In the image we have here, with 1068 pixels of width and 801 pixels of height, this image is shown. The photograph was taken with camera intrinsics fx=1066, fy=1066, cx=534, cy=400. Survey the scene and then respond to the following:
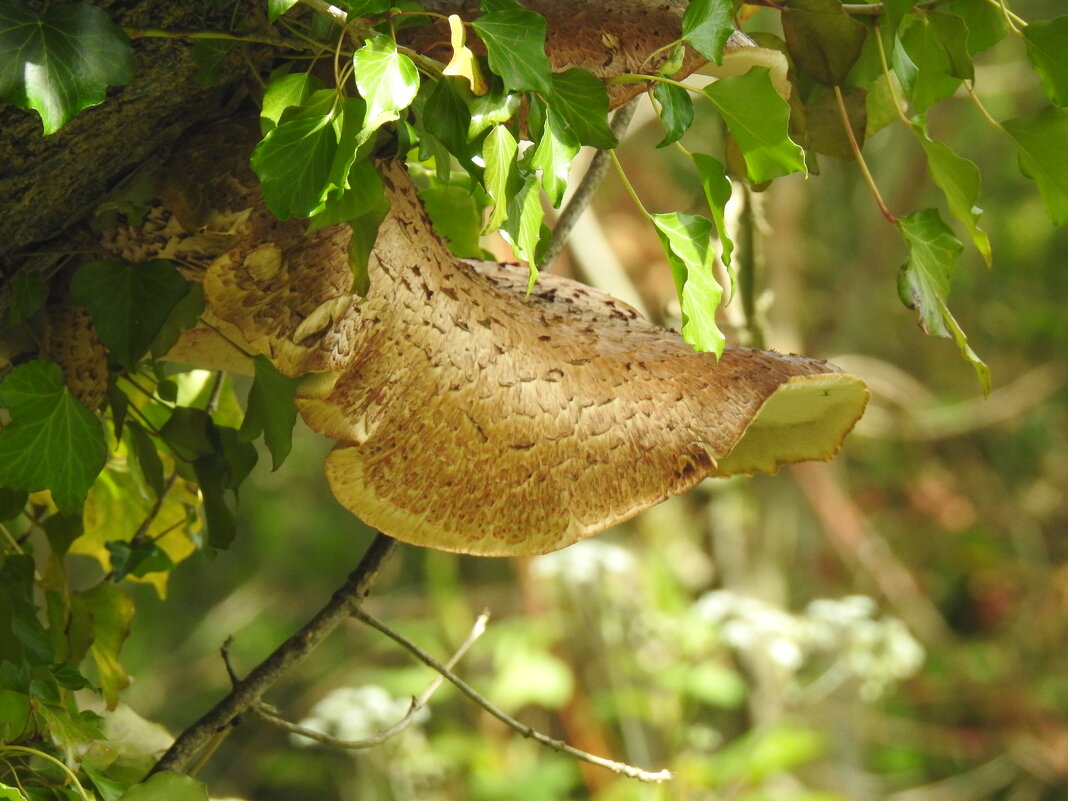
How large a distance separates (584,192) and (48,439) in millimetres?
484

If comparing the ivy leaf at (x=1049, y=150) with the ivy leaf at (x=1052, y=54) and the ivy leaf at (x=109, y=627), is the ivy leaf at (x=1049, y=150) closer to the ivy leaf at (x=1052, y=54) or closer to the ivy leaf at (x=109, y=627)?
the ivy leaf at (x=1052, y=54)

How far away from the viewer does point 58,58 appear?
484 millimetres

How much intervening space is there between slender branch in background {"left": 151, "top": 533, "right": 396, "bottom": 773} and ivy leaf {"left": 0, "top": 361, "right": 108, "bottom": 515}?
0.59 ft

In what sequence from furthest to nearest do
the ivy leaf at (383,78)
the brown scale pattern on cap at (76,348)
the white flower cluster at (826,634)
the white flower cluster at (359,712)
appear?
1. the white flower cluster at (826,634)
2. the white flower cluster at (359,712)
3. the brown scale pattern on cap at (76,348)
4. the ivy leaf at (383,78)

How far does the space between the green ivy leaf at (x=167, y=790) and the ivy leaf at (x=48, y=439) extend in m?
0.16

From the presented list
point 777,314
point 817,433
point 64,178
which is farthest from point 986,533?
point 64,178

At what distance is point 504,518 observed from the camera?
57 centimetres

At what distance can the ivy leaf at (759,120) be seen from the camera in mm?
540

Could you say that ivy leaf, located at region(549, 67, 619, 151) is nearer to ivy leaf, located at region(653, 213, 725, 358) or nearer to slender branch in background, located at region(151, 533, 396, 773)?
ivy leaf, located at region(653, 213, 725, 358)

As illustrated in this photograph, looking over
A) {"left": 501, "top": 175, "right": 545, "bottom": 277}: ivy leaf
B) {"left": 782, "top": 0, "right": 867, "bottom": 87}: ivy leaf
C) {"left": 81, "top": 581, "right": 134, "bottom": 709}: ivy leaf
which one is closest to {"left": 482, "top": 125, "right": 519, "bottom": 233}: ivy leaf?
{"left": 501, "top": 175, "right": 545, "bottom": 277}: ivy leaf

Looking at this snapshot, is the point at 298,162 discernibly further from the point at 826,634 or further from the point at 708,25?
the point at 826,634

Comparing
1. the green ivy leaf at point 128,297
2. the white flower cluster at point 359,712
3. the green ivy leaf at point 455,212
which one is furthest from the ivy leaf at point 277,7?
the white flower cluster at point 359,712

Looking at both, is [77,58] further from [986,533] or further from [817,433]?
[986,533]

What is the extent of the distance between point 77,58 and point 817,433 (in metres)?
0.46
